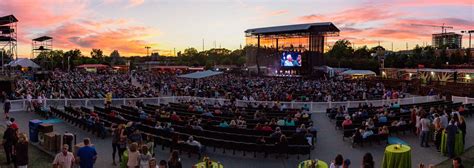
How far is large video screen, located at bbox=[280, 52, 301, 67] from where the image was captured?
64.3 m

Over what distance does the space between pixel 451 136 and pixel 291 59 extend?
53.0m

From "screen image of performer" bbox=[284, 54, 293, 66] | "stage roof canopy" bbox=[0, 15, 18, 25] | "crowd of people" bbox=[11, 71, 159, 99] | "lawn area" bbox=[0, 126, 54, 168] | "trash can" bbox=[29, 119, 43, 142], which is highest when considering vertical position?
"stage roof canopy" bbox=[0, 15, 18, 25]

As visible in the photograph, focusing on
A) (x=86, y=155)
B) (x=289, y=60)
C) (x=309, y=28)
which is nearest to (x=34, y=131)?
(x=86, y=155)

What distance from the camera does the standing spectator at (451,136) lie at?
1186 cm

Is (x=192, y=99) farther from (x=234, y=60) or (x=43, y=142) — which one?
(x=234, y=60)

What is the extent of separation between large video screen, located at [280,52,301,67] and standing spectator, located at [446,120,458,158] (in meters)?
52.6

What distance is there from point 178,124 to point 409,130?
11.1 meters

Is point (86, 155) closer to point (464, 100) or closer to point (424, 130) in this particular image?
point (424, 130)

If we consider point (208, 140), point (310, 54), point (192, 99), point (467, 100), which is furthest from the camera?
point (310, 54)

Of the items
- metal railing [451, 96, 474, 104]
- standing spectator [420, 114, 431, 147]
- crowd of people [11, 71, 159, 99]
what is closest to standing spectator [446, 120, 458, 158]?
standing spectator [420, 114, 431, 147]

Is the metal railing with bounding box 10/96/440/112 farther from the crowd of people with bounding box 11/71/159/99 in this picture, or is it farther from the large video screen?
the large video screen

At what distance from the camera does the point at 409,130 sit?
17156mm

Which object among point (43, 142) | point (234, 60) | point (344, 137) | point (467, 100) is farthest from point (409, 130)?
point (234, 60)

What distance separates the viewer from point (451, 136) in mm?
12016
